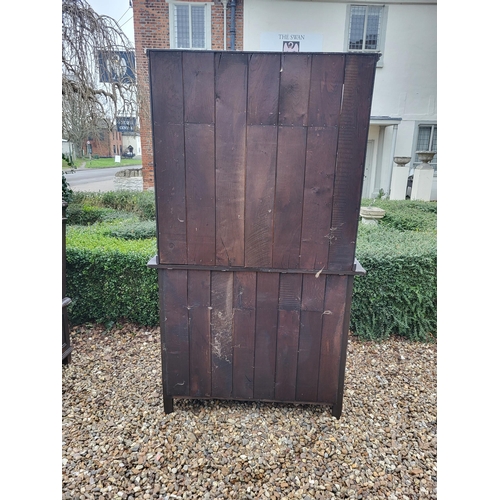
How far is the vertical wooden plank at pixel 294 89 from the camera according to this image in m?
1.62

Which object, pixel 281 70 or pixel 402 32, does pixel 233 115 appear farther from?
pixel 402 32

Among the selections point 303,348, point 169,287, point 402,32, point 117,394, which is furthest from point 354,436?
point 402,32

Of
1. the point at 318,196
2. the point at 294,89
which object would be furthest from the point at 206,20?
the point at 318,196

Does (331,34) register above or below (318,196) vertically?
above

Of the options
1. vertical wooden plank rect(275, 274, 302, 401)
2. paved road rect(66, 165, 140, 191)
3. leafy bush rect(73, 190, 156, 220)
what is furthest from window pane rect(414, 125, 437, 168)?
vertical wooden plank rect(275, 274, 302, 401)

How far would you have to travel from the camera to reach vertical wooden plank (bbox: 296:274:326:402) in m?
1.91

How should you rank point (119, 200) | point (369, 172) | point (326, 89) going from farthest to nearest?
point (369, 172)
point (119, 200)
point (326, 89)

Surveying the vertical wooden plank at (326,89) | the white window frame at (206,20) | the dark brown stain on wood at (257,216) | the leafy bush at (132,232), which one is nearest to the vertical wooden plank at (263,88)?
the dark brown stain on wood at (257,216)

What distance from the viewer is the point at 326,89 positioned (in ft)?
5.35

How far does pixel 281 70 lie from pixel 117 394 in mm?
2245

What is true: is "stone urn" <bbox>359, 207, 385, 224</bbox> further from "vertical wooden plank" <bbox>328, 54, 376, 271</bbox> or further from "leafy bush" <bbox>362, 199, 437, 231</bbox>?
"vertical wooden plank" <bbox>328, 54, 376, 271</bbox>

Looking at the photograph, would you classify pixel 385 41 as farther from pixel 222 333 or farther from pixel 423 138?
pixel 222 333

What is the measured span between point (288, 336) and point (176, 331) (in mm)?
660

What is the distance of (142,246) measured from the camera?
10.7ft
